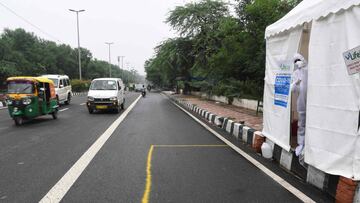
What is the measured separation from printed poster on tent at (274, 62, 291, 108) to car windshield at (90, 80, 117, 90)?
13040 mm

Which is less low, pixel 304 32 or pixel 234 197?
pixel 304 32

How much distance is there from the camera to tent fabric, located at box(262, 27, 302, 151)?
618 cm

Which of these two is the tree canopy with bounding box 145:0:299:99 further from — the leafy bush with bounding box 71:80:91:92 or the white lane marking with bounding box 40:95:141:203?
the leafy bush with bounding box 71:80:91:92

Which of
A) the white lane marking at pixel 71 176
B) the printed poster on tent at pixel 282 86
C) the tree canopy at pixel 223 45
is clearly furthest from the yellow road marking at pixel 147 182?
the tree canopy at pixel 223 45

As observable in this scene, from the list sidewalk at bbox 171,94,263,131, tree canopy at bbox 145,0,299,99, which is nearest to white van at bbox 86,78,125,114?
sidewalk at bbox 171,94,263,131

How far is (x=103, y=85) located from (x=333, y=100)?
1545 cm

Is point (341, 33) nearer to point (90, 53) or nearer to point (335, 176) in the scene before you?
point (335, 176)

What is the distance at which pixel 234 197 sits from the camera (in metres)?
4.64

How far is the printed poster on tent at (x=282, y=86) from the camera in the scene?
622cm

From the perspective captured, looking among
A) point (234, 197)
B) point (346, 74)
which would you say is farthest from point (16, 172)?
point (346, 74)

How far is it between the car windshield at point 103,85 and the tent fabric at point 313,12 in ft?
42.8

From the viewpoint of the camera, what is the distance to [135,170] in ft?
19.9

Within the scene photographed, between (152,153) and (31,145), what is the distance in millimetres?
3319

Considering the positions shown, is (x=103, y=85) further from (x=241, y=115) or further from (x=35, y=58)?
(x=35, y=58)
